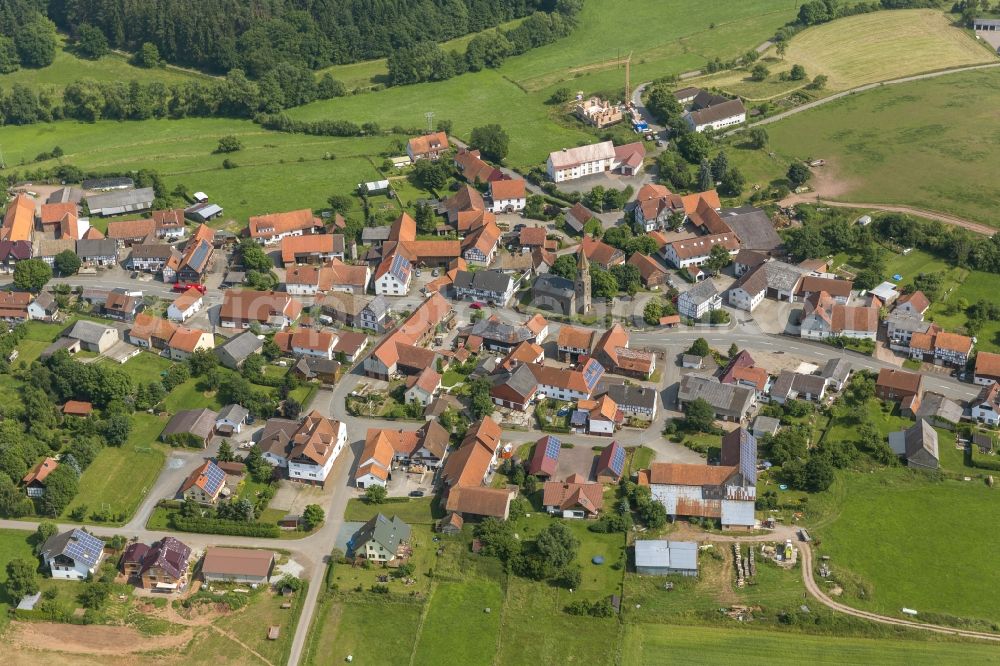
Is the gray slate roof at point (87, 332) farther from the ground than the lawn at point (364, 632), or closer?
farther from the ground

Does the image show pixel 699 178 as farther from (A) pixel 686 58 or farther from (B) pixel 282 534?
(B) pixel 282 534

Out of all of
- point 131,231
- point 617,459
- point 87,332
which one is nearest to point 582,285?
point 617,459

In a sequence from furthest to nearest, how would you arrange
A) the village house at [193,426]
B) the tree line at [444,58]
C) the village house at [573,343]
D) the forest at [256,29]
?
1. the forest at [256,29]
2. the tree line at [444,58]
3. the village house at [573,343]
4. the village house at [193,426]

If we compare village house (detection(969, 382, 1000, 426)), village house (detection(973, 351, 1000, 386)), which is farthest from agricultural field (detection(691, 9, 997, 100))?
village house (detection(969, 382, 1000, 426))

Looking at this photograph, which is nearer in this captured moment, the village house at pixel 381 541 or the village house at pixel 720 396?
the village house at pixel 381 541

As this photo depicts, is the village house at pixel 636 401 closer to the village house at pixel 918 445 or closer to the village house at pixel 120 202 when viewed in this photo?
the village house at pixel 918 445

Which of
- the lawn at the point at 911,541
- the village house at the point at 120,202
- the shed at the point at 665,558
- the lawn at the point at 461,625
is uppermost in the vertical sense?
the village house at the point at 120,202

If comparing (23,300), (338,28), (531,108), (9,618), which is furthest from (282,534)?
(338,28)

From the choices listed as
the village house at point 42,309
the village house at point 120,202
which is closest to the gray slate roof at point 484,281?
the village house at point 42,309
